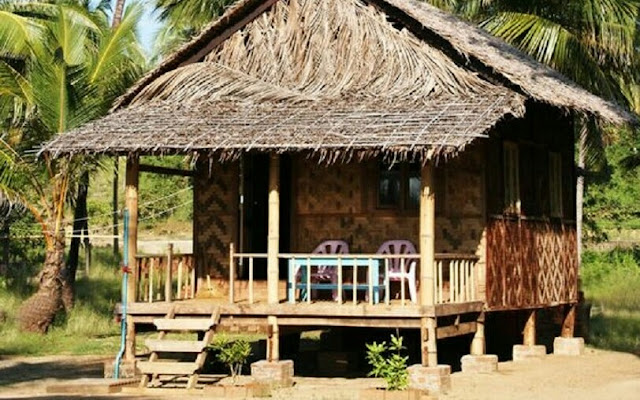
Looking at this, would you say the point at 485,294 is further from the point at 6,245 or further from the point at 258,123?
the point at 6,245

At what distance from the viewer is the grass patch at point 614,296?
2516 cm

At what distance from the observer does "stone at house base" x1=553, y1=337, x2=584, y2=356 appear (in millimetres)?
22531

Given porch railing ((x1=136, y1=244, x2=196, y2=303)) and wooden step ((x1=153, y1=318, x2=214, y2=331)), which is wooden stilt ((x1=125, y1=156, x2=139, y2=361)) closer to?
porch railing ((x1=136, y1=244, x2=196, y2=303))

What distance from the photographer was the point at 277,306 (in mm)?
18016

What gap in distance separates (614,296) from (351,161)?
48.7 ft

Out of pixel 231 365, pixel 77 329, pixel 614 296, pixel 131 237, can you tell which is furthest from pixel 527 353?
pixel 614 296

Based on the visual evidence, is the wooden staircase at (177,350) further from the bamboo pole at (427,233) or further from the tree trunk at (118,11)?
the tree trunk at (118,11)

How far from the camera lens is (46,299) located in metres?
25.3

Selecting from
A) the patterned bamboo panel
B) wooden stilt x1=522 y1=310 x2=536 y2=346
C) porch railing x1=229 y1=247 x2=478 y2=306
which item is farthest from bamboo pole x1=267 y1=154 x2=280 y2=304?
wooden stilt x1=522 y1=310 x2=536 y2=346

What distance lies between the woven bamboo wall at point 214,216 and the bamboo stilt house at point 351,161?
0.08 ft

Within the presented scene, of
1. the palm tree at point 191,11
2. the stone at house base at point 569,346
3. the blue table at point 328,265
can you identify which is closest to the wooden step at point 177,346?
the blue table at point 328,265

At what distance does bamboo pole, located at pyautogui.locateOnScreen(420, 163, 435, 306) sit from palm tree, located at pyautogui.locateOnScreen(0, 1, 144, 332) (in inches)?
342

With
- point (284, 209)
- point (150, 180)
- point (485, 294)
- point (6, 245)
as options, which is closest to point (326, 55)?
point (284, 209)

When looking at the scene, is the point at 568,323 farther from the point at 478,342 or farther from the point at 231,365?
the point at 231,365
